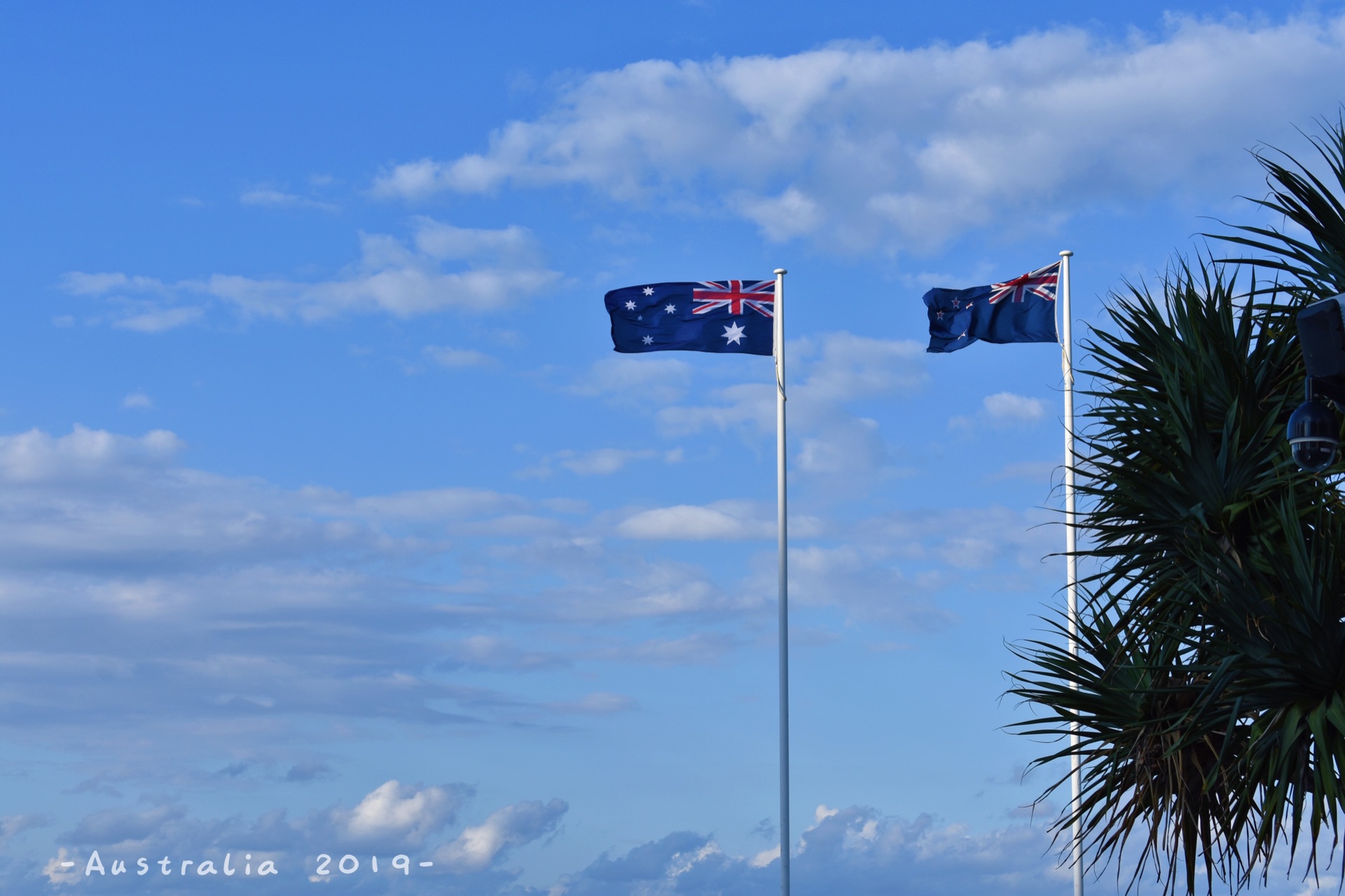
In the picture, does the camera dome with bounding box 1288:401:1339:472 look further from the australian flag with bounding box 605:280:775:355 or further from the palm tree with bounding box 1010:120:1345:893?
the australian flag with bounding box 605:280:775:355

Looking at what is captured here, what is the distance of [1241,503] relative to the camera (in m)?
12.9

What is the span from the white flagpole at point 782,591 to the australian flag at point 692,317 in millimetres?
318

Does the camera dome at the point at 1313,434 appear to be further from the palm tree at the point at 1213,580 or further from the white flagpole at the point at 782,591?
the white flagpole at the point at 782,591

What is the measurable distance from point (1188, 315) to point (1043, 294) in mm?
7765

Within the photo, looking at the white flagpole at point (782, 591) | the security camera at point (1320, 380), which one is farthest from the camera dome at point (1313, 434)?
the white flagpole at point (782, 591)

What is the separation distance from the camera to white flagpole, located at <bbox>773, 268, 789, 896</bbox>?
19844 millimetres

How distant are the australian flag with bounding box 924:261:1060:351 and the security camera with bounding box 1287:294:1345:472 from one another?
11.8m

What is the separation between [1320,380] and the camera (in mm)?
8844

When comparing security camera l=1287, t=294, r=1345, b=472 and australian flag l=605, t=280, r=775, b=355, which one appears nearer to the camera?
security camera l=1287, t=294, r=1345, b=472

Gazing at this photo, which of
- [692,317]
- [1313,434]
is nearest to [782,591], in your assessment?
[692,317]

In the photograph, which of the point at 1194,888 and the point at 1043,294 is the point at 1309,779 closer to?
the point at 1194,888

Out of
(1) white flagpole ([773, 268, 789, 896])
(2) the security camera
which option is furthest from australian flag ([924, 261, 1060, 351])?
(2) the security camera


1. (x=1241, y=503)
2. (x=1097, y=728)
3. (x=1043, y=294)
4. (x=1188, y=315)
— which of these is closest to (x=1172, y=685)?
(x=1097, y=728)

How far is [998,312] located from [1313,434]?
40.3 feet
